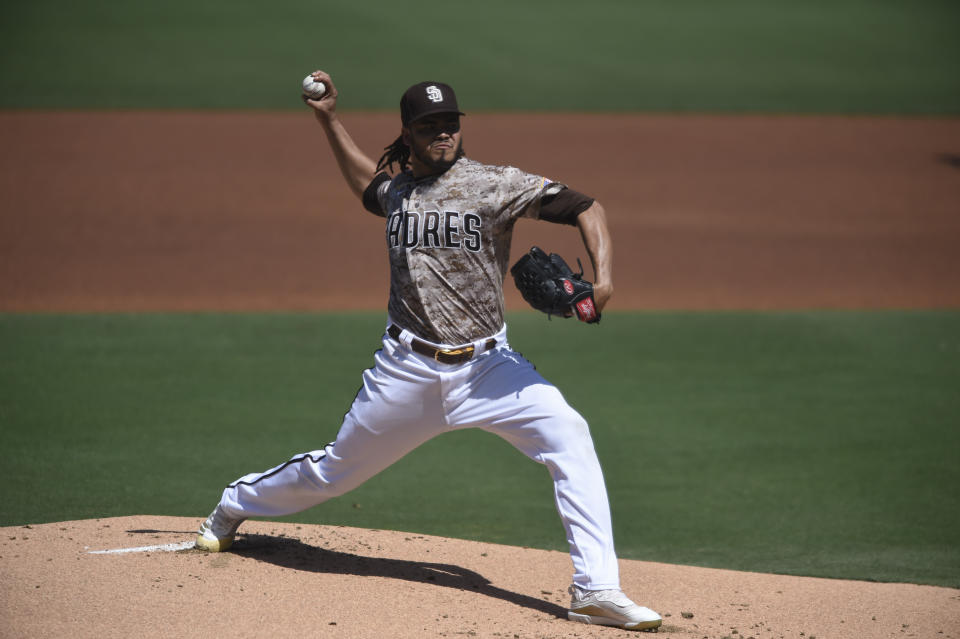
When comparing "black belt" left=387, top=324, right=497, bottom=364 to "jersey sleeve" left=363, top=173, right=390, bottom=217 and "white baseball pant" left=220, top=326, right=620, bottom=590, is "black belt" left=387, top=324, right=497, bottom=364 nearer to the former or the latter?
"white baseball pant" left=220, top=326, right=620, bottom=590

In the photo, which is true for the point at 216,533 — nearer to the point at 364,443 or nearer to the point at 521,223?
the point at 364,443

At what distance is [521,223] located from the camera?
538 inches

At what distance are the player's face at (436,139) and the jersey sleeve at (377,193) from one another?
1.03ft

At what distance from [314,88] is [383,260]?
25.8 feet

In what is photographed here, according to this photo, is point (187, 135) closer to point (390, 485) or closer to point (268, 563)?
point (390, 485)

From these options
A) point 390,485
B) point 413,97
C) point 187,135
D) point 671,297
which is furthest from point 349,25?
point 413,97

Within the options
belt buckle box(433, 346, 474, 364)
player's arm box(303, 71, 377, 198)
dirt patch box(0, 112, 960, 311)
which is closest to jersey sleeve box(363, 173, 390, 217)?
player's arm box(303, 71, 377, 198)

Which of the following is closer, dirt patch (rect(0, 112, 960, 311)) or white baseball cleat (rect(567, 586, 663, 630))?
white baseball cleat (rect(567, 586, 663, 630))

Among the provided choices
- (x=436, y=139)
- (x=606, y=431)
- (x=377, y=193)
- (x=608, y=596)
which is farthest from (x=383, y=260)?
(x=608, y=596)

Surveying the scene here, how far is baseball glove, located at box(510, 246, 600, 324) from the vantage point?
14.0 feet

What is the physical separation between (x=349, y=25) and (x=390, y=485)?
21.1m

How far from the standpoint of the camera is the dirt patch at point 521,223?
468 inches

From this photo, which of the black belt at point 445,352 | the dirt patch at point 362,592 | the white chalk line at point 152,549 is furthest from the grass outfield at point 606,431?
the black belt at point 445,352

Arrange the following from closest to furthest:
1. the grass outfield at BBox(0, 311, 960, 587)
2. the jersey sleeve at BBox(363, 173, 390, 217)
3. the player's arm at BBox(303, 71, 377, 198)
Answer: the jersey sleeve at BBox(363, 173, 390, 217), the player's arm at BBox(303, 71, 377, 198), the grass outfield at BBox(0, 311, 960, 587)
